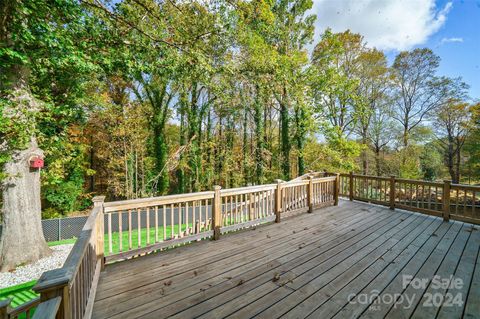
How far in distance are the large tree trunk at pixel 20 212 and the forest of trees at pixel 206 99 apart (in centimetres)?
24

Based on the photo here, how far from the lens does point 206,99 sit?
13047 millimetres

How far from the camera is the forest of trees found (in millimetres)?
4828

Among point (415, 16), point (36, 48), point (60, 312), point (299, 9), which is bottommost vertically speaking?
point (60, 312)

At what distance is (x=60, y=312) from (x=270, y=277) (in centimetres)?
208

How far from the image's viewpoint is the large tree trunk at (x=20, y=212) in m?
5.20

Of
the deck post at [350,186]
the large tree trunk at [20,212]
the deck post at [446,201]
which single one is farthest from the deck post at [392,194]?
the large tree trunk at [20,212]

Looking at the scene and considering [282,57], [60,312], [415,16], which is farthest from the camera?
[282,57]

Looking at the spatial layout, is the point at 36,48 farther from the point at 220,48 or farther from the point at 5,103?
the point at 220,48

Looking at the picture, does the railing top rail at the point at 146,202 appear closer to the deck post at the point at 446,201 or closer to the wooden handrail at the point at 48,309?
the wooden handrail at the point at 48,309

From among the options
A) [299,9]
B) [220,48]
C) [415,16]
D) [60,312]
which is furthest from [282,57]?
[60,312]

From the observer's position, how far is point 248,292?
227cm

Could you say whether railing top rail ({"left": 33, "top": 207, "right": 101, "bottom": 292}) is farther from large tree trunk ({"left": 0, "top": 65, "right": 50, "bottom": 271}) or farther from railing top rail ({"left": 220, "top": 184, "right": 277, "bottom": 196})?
large tree trunk ({"left": 0, "top": 65, "right": 50, "bottom": 271})

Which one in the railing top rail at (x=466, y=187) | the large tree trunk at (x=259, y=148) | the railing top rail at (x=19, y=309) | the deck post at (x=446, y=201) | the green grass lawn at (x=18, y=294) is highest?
the large tree trunk at (x=259, y=148)

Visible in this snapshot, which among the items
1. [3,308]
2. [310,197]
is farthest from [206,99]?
[3,308]
